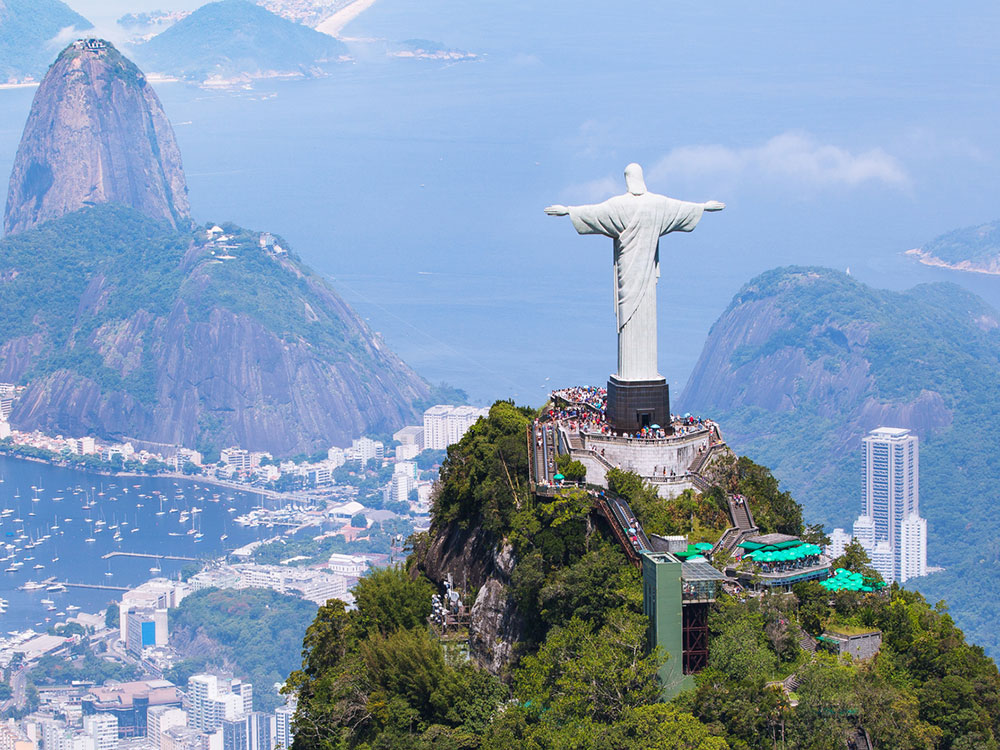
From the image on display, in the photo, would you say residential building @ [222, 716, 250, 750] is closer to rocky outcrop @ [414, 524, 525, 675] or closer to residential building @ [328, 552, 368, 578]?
residential building @ [328, 552, 368, 578]

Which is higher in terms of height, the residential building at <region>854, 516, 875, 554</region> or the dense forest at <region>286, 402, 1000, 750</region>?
the residential building at <region>854, 516, 875, 554</region>

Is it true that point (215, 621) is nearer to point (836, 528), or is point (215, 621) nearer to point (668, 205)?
point (836, 528)

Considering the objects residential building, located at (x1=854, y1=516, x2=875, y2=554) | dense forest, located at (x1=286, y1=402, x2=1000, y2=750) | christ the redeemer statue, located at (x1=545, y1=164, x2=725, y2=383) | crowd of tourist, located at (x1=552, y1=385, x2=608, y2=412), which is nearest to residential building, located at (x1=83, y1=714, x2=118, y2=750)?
residential building, located at (x1=854, y1=516, x2=875, y2=554)

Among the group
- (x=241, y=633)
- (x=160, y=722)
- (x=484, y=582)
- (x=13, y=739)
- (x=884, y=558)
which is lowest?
(x=13, y=739)

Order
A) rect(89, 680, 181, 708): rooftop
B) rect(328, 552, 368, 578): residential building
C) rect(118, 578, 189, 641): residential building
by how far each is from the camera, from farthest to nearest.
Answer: rect(328, 552, 368, 578): residential building, rect(118, 578, 189, 641): residential building, rect(89, 680, 181, 708): rooftop

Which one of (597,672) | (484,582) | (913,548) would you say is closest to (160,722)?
(913,548)

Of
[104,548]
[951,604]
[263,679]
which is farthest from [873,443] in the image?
[104,548]

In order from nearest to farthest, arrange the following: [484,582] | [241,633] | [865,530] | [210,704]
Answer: [484,582] → [210,704] → [241,633] → [865,530]

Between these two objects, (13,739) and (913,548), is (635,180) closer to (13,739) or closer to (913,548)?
(13,739)
